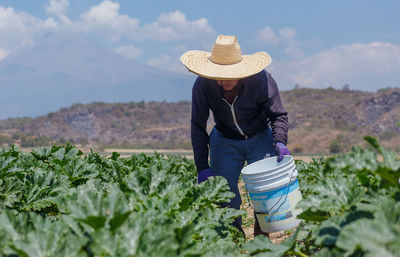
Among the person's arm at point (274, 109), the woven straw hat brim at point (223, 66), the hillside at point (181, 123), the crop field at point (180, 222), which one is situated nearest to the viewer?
the crop field at point (180, 222)

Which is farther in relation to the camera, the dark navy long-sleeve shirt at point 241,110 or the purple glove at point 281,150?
the dark navy long-sleeve shirt at point 241,110

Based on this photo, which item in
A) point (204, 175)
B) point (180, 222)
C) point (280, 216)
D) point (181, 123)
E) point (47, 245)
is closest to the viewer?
point (47, 245)

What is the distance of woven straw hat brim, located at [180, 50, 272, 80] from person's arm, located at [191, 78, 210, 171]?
0.22 meters

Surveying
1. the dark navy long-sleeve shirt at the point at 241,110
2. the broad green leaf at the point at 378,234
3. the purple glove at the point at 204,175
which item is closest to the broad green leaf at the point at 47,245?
the broad green leaf at the point at 378,234

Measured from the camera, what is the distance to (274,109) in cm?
436

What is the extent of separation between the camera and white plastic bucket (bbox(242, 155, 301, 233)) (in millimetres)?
3342

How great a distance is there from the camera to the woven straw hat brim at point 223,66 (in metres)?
3.98

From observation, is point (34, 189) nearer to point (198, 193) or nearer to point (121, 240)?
point (198, 193)

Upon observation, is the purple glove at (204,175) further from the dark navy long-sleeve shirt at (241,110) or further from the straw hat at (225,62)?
the straw hat at (225,62)

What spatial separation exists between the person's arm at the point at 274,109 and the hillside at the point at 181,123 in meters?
34.6

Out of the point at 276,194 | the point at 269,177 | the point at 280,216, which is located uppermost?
the point at 269,177

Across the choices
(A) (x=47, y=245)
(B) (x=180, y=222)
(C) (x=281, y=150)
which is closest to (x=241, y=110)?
(C) (x=281, y=150)

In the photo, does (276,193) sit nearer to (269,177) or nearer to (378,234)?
(269,177)

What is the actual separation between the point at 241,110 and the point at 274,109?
32cm
